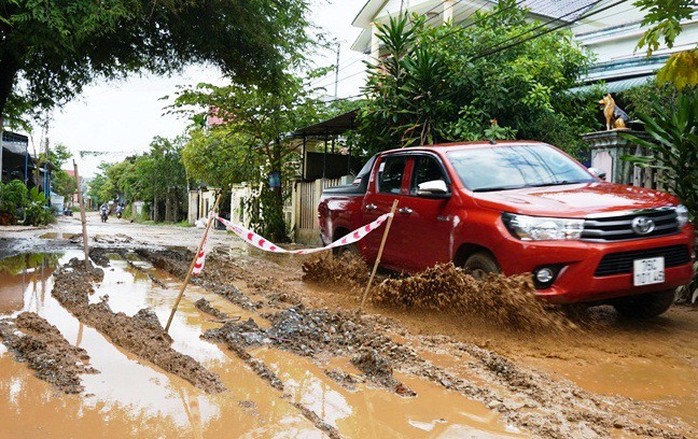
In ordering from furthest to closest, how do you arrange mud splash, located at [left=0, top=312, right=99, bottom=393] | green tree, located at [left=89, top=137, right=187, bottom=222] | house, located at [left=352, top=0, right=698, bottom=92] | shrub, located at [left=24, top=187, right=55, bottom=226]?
green tree, located at [left=89, top=137, right=187, bottom=222] < shrub, located at [left=24, top=187, right=55, bottom=226] < house, located at [left=352, top=0, right=698, bottom=92] < mud splash, located at [left=0, top=312, right=99, bottom=393]

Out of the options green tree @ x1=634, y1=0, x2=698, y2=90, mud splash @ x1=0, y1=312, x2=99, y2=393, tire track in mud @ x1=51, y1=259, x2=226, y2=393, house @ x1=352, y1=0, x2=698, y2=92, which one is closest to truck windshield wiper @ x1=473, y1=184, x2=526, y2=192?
green tree @ x1=634, y1=0, x2=698, y2=90

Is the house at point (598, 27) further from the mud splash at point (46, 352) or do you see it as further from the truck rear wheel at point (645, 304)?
the mud splash at point (46, 352)

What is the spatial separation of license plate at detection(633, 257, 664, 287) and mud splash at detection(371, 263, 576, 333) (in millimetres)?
619

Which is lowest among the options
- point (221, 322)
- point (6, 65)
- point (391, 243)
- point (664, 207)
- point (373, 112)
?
point (221, 322)

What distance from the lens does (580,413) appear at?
319cm

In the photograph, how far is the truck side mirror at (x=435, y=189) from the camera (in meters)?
5.96

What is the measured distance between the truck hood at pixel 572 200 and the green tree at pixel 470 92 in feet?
16.4

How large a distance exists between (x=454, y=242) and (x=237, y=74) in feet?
30.0

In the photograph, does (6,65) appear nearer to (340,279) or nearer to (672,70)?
(340,279)

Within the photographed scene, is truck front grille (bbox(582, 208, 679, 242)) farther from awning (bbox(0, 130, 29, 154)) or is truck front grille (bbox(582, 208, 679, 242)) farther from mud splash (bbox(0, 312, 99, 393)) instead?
awning (bbox(0, 130, 29, 154))

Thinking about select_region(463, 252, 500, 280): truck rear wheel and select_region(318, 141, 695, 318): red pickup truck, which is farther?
select_region(463, 252, 500, 280): truck rear wheel

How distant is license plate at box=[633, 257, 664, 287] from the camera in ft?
16.0

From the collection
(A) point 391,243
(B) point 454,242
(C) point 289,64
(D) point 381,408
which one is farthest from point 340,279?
(C) point 289,64

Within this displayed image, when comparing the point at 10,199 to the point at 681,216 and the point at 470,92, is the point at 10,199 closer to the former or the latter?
the point at 470,92
